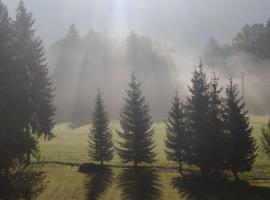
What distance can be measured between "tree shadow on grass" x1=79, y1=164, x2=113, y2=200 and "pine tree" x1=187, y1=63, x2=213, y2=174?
30.5 feet

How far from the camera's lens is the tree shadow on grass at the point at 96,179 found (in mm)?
45406

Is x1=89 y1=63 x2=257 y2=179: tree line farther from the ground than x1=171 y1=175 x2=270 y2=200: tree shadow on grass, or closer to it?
farther from the ground

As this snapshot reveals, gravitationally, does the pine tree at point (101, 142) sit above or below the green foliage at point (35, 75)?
below

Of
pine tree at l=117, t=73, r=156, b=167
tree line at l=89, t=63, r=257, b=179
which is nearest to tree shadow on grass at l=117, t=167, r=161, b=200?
pine tree at l=117, t=73, r=156, b=167

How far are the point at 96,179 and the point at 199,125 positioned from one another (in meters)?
12.4

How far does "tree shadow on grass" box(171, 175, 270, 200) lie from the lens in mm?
43688

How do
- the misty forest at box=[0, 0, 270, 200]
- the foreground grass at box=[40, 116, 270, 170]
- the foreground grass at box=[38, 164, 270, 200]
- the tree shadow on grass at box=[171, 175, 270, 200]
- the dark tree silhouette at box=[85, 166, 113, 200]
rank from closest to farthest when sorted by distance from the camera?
1. the misty forest at box=[0, 0, 270, 200]
2. the tree shadow on grass at box=[171, 175, 270, 200]
3. the foreground grass at box=[38, 164, 270, 200]
4. the dark tree silhouette at box=[85, 166, 113, 200]
5. the foreground grass at box=[40, 116, 270, 170]

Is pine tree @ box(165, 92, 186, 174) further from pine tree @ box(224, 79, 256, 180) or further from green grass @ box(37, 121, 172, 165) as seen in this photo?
pine tree @ box(224, 79, 256, 180)

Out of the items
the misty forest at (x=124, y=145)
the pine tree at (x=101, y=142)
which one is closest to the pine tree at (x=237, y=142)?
the misty forest at (x=124, y=145)

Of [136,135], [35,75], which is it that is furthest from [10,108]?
[136,135]

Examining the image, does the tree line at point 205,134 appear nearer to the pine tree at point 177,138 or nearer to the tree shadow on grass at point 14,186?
the pine tree at point 177,138

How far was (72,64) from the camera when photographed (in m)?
141

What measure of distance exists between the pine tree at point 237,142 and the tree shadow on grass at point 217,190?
6.03 feet

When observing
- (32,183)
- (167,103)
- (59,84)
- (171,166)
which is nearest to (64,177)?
(171,166)
